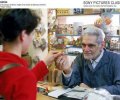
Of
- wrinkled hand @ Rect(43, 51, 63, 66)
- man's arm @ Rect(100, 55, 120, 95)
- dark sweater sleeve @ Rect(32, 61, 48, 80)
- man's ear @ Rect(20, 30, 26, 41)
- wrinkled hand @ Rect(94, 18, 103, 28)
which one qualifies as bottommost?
man's arm @ Rect(100, 55, 120, 95)

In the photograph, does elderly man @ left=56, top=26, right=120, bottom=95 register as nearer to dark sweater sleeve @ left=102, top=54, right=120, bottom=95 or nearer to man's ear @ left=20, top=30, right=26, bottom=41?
dark sweater sleeve @ left=102, top=54, right=120, bottom=95

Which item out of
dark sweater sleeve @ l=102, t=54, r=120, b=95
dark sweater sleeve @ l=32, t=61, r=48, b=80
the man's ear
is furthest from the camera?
dark sweater sleeve @ l=102, t=54, r=120, b=95

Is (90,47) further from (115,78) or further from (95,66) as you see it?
(115,78)

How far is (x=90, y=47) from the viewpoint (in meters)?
1.32

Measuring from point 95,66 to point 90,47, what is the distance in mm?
117

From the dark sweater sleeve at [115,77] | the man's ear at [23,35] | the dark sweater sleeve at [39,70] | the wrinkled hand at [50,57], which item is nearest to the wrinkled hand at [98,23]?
the dark sweater sleeve at [115,77]

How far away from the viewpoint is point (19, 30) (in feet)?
2.11

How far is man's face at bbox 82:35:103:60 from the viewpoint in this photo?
1305 millimetres

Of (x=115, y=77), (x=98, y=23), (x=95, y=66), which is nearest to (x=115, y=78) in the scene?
(x=115, y=77)

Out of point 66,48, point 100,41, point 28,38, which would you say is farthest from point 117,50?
point 28,38

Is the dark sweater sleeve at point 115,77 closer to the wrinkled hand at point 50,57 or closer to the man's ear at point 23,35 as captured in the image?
the wrinkled hand at point 50,57

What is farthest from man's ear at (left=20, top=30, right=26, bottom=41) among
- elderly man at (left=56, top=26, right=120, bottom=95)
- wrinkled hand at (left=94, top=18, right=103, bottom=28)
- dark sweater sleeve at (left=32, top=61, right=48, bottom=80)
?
wrinkled hand at (left=94, top=18, right=103, bottom=28)

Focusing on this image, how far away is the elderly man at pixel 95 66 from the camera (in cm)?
127

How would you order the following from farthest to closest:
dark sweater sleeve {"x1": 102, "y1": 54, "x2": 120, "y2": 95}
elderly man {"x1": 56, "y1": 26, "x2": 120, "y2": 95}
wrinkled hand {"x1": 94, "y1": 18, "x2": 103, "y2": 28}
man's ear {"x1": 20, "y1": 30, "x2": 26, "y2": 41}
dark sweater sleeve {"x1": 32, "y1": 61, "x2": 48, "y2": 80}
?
wrinkled hand {"x1": 94, "y1": 18, "x2": 103, "y2": 28}, elderly man {"x1": 56, "y1": 26, "x2": 120, "y2": 95}, dark sweater sleeve {"x1": 102, "y1": 54, "x2": 120, "y2": 95}, dark sweater sleeve {"x1": 32, "y1": 61, "x2": 48, "y2": 80}, man's ear {"x1": 20, "y1": 30, "x2": 26, "y2": 41}
